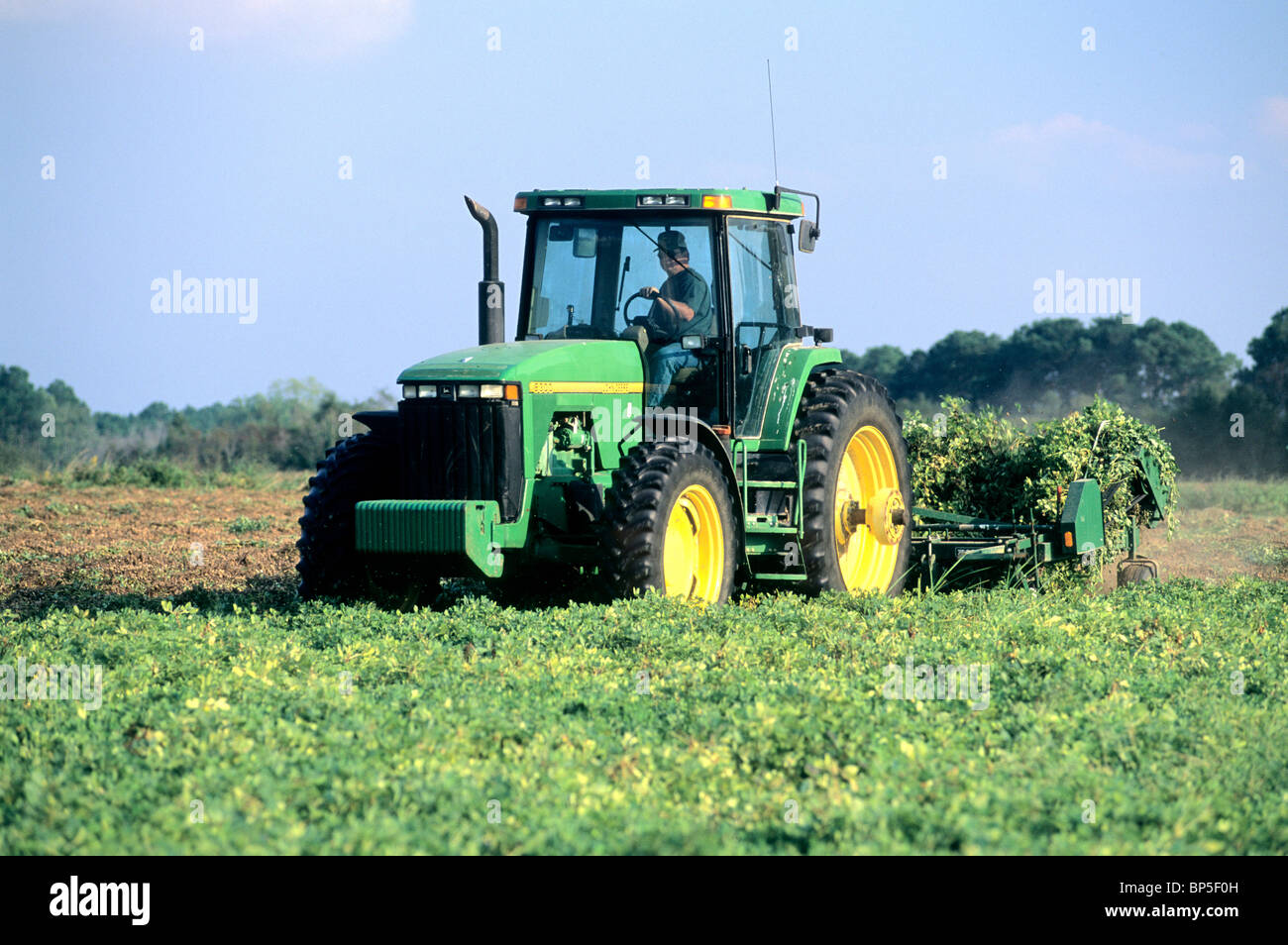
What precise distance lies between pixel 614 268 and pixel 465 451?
1.89 metres

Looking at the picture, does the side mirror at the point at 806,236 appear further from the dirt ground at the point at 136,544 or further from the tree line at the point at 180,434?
the tree line at the point at 180,434

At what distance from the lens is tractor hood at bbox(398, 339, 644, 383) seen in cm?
875

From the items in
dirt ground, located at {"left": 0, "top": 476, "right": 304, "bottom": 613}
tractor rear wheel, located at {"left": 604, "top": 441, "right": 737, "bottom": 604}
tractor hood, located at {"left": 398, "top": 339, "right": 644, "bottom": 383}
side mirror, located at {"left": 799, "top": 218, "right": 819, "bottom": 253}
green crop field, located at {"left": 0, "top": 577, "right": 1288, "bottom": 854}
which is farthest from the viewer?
dirt ground, located at {"left": 0, "top": 476, "right": 304, "bottom": 613}

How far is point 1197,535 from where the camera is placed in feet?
59.9

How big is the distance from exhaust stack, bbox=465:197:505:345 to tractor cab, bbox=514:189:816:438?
30 centimetres

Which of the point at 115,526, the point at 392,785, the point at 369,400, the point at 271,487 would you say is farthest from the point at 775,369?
the point at 369,400

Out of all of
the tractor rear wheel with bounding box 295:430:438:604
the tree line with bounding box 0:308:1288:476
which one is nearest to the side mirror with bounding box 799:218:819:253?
the tractor rear wheel with bounding box 295:430:438:604

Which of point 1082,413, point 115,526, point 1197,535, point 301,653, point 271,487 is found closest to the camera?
point 301,653

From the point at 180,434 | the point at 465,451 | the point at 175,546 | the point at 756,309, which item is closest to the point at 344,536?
the point at 465,451

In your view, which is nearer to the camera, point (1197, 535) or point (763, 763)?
point (763, 763)

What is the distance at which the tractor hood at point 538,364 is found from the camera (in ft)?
28.7

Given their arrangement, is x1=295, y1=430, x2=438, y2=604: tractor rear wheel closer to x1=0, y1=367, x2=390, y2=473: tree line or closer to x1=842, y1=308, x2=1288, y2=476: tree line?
x1=0, y1=367, x2=390, y2=473: tree line
